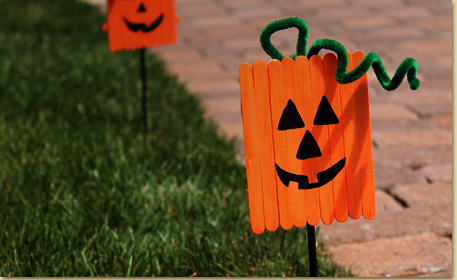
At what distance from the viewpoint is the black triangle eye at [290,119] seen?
5.54 feet

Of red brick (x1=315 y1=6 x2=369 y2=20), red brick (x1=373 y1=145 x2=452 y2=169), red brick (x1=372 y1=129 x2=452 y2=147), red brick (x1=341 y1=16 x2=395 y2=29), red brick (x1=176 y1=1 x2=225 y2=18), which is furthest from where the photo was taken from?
red brick (x1=176 y1=1 x2=225 y2=18)

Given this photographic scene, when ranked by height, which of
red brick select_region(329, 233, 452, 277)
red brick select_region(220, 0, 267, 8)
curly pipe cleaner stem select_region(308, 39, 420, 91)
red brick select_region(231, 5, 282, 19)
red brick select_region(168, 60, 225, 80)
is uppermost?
red brick select_region(220, 0, 267, 8)

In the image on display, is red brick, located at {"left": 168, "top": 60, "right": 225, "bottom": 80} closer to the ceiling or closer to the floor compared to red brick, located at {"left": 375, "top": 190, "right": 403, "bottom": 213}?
closer to the ceiling

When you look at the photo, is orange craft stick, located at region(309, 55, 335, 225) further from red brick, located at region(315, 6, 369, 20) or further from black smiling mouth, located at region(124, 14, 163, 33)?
red brick, located at region(315, 6, 369, 20)

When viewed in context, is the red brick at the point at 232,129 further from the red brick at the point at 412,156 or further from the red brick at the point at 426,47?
the red brick at the point at 426,47

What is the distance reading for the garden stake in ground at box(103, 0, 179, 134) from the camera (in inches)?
125

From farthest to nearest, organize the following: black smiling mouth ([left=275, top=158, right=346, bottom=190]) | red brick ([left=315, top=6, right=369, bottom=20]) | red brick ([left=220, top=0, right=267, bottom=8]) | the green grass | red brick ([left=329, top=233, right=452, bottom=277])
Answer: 1. red brick ([left=220, top=0, right=267, bottom=8])
2. red brick ([left=315, top=6, right=369, bottom=20])
3. red brick ([left=329, top=233, right=452, bottom=277])
4. the green grass
5. black smiling mouth ([left=275, top=158, right=346, bottom=190])

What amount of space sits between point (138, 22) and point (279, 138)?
1669 millimetres

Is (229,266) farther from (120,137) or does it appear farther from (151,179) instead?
(120,137)

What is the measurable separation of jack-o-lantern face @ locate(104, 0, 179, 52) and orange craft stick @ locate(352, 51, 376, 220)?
5.49 ft

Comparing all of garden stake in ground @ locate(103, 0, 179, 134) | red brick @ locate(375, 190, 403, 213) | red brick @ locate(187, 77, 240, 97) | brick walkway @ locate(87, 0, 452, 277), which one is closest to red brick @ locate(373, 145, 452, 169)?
brick walkway @ locate(87, 0, 452, 277)

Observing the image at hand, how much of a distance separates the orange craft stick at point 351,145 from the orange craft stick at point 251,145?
22 cm

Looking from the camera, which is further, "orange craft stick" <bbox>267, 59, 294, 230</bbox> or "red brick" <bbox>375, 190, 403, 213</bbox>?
"red brick" <bbox>375, 190, 403, 213</bbox>

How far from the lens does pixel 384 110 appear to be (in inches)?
164
